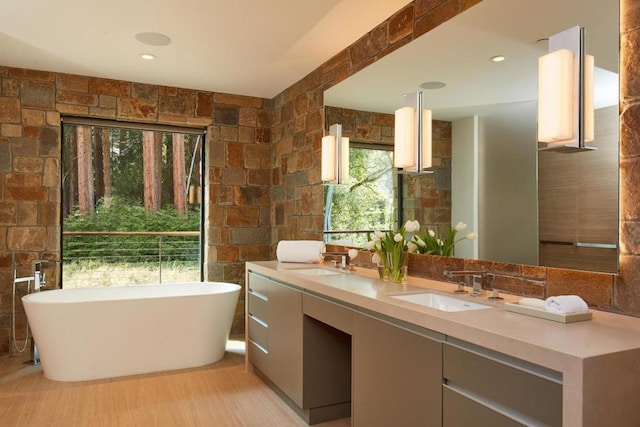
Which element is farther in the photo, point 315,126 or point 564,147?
point 315,126

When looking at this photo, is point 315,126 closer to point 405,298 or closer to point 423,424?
point 405,298

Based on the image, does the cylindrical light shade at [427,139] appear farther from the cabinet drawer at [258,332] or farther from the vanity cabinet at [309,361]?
the cabinet drawer at [258,332]

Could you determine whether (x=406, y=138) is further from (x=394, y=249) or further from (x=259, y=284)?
(x=259, y=284)

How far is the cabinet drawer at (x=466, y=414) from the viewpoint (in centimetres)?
140

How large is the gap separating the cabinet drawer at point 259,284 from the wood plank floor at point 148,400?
0.68m

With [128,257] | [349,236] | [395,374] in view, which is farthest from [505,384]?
[128,257]

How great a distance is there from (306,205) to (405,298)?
213cm

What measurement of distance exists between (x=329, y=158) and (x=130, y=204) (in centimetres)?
249

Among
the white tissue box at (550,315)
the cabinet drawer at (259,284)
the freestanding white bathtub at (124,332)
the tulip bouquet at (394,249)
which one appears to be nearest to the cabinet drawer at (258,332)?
the cabinet drawer at (259,284)

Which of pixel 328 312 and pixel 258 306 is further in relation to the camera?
pixel 258 306

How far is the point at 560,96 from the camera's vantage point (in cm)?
181

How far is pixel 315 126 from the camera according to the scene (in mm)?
4066

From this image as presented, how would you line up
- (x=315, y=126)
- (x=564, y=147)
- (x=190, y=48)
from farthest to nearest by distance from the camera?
(x=315, y=126), (x=190, y=48), (x=564, y=147)

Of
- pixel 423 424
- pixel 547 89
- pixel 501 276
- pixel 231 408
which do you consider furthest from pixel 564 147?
pixel 231 408
